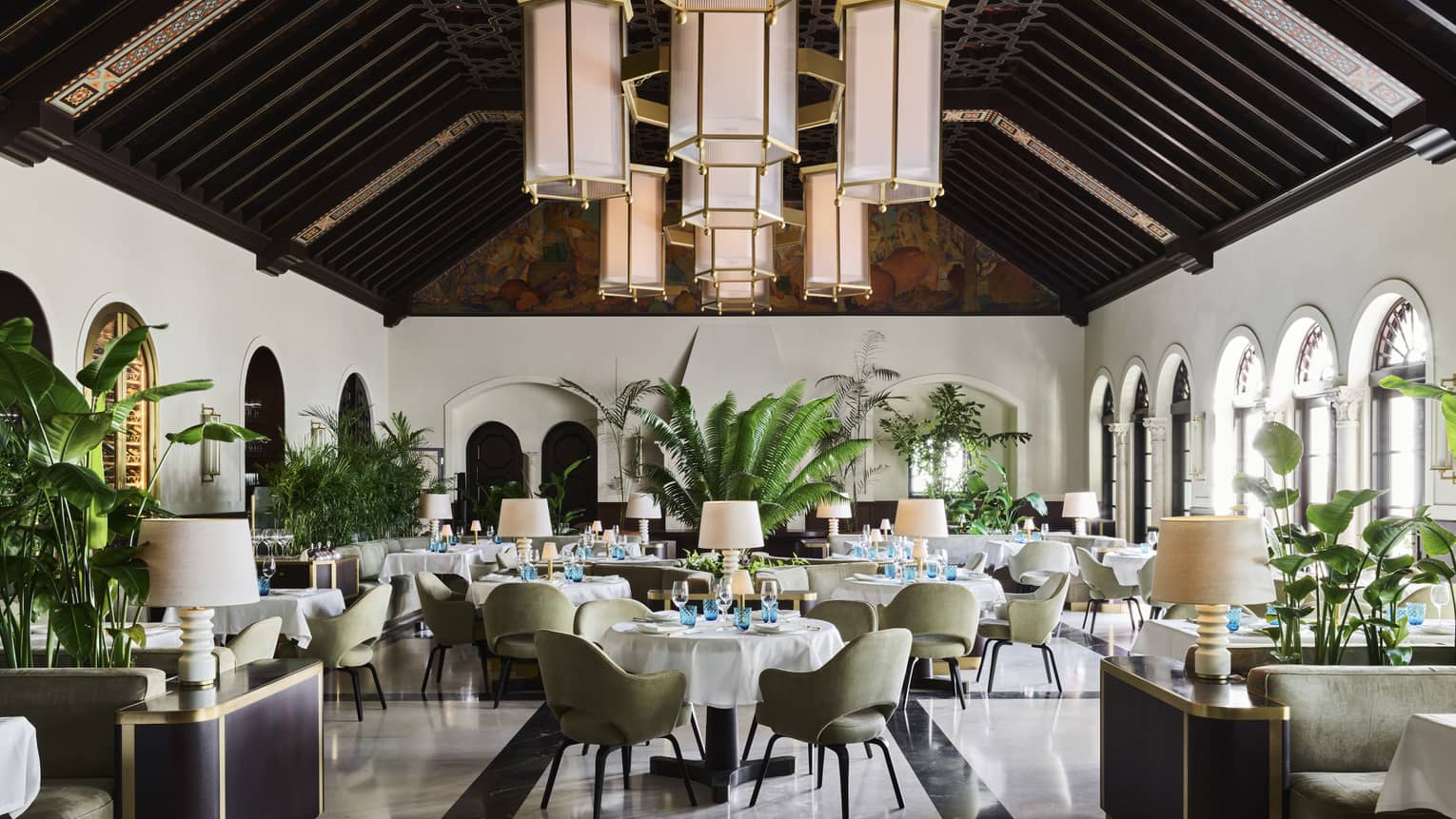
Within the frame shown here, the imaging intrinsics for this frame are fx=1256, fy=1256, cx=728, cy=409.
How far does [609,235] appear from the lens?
834 cm

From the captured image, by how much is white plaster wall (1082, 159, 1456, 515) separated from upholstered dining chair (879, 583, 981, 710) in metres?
3.25

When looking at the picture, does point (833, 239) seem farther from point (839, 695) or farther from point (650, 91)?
point (650, 91)

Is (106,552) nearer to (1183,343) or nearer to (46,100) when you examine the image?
(46,100)

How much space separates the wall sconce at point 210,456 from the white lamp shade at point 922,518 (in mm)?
6060

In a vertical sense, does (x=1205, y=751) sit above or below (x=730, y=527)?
below

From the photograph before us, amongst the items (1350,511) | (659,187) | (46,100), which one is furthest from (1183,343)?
(46,100)

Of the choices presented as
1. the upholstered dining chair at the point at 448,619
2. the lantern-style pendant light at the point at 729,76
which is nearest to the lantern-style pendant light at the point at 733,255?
the lantern-style pendant light at the point at 729,76

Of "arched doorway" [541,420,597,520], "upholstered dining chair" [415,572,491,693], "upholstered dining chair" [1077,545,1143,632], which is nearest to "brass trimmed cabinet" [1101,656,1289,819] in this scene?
"upholstered dining chair" [415,572,491,693]

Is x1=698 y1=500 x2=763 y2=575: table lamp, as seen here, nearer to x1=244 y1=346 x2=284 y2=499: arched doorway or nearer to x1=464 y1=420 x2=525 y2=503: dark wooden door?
x1=244 y1=346 x2=284 y2=499: arched doorway

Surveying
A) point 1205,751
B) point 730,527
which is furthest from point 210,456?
point 1205,751

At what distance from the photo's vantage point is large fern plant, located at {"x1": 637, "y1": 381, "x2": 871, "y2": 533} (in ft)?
45.4

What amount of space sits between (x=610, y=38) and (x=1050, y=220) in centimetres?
964

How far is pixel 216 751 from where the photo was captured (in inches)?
167

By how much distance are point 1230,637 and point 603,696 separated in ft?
10.3
